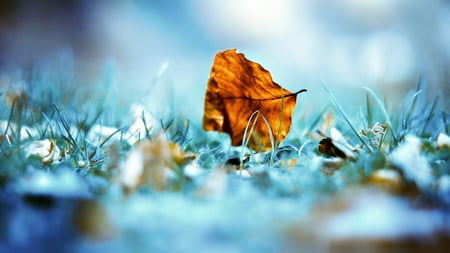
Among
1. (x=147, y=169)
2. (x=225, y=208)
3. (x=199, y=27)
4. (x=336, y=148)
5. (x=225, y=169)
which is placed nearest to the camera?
(x=225, y=208)

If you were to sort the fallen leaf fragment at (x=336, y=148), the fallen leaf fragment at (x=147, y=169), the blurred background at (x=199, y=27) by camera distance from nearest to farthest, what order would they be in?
the fallen leaf fragment at (x=147, y=169)
the fallen leaf fragment at (x=336, y=148)
the blurred background at (x=199, y=27)

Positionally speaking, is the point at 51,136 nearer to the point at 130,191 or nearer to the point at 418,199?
the point at 130,191

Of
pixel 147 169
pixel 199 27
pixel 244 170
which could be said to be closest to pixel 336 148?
pixel 244 170

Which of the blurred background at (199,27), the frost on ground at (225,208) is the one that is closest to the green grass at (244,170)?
the frost on ground at (225,208)

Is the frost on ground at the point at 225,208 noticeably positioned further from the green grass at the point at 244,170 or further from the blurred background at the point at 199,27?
the blurred background at the point at 199,27

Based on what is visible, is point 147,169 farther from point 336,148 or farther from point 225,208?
point 336,148

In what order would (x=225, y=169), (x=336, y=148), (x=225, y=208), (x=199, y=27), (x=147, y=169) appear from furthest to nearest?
(x=199, y=27), (x=336, y=148), (x=225, y=169), (x=147, y=169), (x=225, y=208)

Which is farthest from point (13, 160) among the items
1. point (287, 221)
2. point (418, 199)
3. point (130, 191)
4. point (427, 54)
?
point (427, 54)

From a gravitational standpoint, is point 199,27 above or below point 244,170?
above
